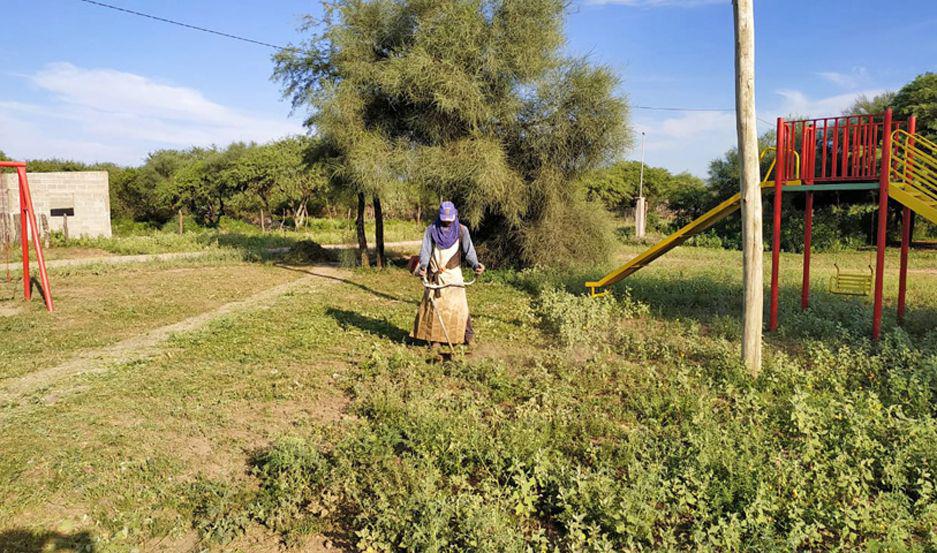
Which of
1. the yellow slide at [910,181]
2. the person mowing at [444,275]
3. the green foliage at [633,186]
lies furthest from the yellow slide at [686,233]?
the green foliage at [633,186]

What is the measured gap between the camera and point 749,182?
21.1ft

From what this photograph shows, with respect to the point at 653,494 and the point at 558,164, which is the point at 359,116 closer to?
the point at 558,164

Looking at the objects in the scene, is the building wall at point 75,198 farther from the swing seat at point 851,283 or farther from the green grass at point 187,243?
the swing seat at point 851,283

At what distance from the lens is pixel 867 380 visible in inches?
248

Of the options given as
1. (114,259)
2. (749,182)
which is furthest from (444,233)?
(114,259)

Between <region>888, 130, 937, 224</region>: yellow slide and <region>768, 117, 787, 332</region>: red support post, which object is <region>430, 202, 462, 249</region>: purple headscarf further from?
<region>888, 130, 937, 224</region>: yellow slide

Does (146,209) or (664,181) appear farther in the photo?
(664,181)

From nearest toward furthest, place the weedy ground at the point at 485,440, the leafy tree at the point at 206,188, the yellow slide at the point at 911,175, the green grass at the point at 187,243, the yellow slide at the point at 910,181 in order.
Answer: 1. the weedy ground at the point at 485,440
2. the yellow slide at the point at 910,181
3. the yellow slide at the point at 911,175
4. the green grass at the point at 187,243
5. the leafy tree at the point at 206,188

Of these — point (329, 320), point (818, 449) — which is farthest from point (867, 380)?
point (329, 320)

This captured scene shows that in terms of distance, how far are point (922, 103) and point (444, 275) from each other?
22192mm

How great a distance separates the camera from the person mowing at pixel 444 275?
→ 23.5 ft

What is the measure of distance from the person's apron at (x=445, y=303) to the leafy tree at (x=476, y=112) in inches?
266

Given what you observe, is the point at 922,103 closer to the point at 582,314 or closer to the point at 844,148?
the point at 844,148

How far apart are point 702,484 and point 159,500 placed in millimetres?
3554
